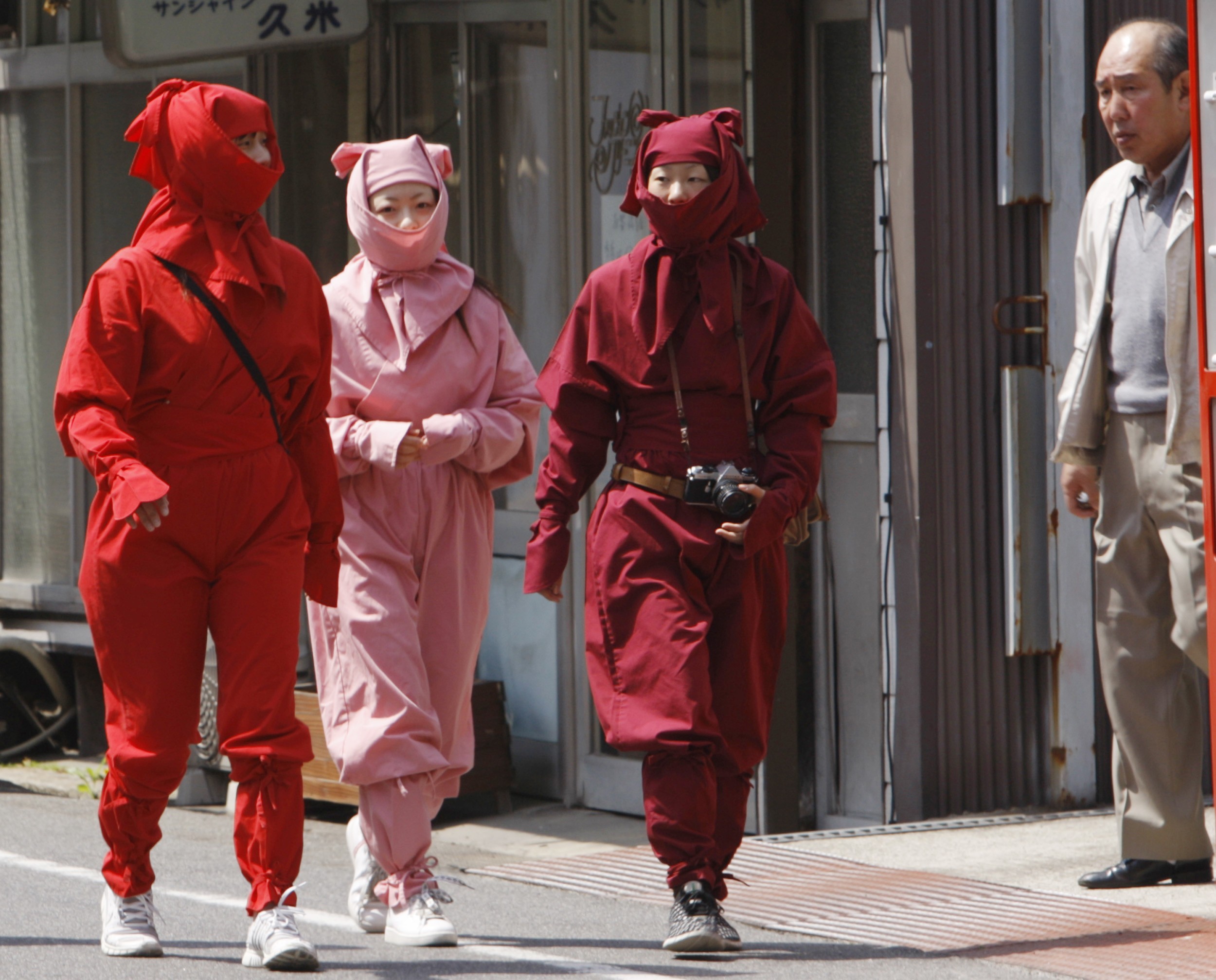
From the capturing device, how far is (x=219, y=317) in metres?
4.75

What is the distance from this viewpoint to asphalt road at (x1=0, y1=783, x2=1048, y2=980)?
4688 mm

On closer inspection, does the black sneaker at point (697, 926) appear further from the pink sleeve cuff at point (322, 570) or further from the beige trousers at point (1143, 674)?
the beige trousers at point (1143, 674)

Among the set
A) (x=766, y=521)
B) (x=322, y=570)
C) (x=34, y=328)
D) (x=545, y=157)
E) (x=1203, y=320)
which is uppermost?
(x=545, y=157)

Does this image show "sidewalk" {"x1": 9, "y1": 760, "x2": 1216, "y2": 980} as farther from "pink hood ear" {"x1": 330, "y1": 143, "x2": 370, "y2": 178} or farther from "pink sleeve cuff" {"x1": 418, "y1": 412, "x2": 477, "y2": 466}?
"pink hood ear" {"x1": 330, "y1": 143, "x2": 370, "y2": 178}

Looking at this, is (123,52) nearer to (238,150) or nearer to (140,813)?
(238,150)

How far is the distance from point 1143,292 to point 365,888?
8.07 ft

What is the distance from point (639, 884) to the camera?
19.0 ft

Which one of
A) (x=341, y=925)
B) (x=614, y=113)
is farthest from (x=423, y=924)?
(x=614, y=113)

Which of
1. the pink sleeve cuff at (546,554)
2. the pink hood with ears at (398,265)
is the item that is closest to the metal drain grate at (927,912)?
the pink sleeve cuff at (546,554)

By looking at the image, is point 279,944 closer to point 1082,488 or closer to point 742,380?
point 742,380

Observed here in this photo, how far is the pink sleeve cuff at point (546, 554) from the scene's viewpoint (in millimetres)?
5027

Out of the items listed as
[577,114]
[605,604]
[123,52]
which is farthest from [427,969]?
[123,52]

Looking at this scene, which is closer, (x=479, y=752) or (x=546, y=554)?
(x=546, y=554)

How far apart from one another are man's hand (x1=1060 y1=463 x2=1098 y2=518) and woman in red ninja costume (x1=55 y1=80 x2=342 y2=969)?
6.59 feet
